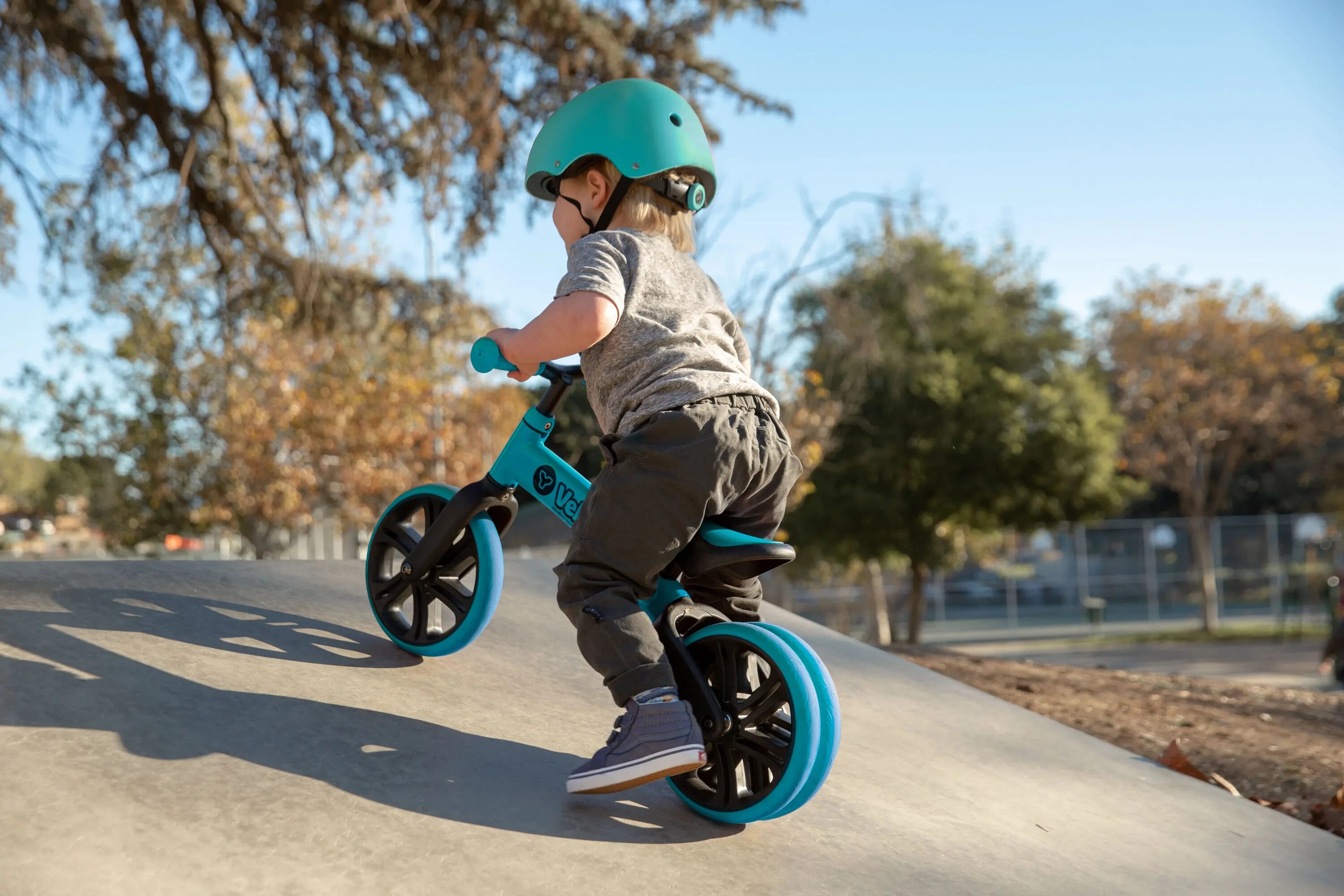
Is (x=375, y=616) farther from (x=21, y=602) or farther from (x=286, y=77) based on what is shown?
(x=286, y=77)

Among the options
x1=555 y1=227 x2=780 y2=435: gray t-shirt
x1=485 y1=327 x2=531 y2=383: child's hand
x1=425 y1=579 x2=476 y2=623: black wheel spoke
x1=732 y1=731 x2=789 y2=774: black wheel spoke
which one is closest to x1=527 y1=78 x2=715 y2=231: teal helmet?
x1=555 y1=227 x2=780 y2=435: gray t-shirt

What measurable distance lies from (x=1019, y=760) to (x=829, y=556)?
18.7 metres

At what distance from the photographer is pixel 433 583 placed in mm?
2938

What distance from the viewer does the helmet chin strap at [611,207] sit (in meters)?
2.46

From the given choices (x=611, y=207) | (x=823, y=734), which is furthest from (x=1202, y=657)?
(x=611, y=207)

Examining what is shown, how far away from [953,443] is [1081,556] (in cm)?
510

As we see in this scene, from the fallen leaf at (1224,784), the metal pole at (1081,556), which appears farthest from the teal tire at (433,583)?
the metal pole at (1081,556)

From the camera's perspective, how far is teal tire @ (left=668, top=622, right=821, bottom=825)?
81.4 inches

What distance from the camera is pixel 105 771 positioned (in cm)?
192

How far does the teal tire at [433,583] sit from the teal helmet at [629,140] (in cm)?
94

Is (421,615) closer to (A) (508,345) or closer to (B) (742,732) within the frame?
(A) (508,345)

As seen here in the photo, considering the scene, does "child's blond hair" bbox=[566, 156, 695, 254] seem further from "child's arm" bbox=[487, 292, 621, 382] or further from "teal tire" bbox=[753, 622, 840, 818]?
"teal tire" bbox=[753, 622, 840, 818]

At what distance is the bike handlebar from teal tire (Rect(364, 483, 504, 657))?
1.70 feet

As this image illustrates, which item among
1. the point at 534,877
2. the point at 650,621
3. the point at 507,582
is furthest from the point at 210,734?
the point at 507,582
